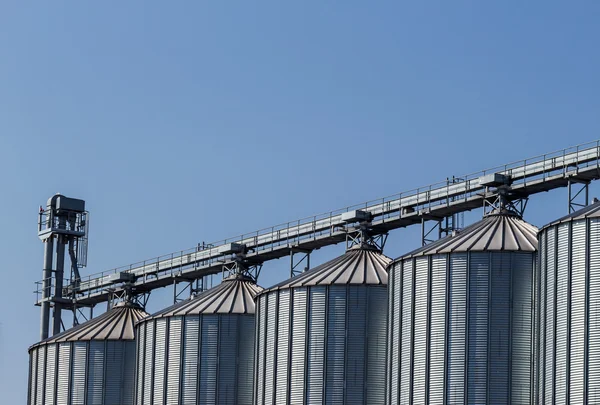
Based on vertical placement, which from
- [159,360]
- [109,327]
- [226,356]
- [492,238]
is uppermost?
[492,238]

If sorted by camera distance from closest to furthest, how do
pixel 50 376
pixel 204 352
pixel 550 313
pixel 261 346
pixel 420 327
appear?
1. pixel 550 313
2. pixel 420 327
3. pixel 261 346
4. pixel 204 352
5. pixel 50 376

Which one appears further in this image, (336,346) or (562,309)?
(336,346)

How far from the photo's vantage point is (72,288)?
111062 millimetres

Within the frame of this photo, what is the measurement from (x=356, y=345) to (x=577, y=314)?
52.5ft

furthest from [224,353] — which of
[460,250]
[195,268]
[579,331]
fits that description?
[579,331]

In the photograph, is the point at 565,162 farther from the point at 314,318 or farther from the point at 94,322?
the point at 94,322

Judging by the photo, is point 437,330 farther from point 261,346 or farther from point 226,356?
point 226,356

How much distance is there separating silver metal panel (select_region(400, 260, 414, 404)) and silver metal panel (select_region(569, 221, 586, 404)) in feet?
32.5

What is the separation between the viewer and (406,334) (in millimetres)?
74562

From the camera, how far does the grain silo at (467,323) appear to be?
70.9 metres

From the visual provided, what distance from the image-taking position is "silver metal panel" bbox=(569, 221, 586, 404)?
65.8 meters

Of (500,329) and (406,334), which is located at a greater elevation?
(500,329)

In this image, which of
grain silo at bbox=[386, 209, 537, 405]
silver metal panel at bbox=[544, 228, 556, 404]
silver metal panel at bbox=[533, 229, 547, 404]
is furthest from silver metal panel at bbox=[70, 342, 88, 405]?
silver metal panel at bbox=[544, 228, 556, 404]

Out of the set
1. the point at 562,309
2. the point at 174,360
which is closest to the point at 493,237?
the point at 562,309
